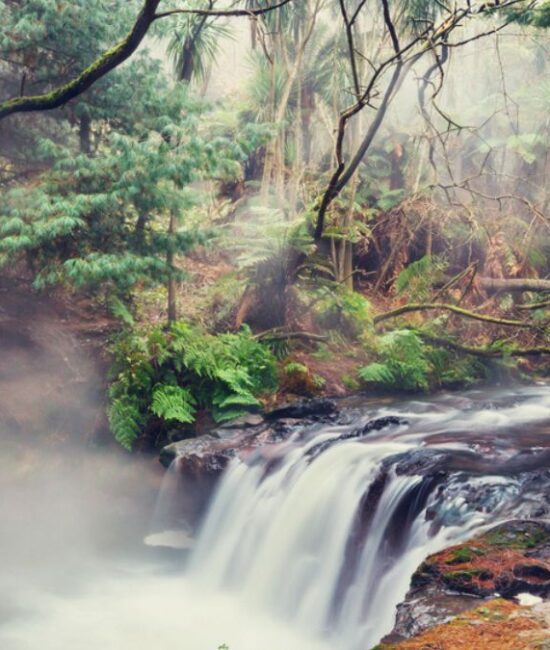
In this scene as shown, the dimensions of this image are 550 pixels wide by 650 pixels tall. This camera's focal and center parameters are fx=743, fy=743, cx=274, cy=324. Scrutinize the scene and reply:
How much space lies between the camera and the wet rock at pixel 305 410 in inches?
422

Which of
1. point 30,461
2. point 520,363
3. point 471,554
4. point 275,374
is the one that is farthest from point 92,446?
point 520,363

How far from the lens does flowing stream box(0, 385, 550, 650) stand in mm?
7066

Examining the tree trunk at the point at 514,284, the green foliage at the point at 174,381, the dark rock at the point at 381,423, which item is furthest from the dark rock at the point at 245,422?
the tree trunk at the point at 514,284

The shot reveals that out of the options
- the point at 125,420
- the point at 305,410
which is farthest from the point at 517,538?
the point at 125,420

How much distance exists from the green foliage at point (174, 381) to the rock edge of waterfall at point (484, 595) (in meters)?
5.26

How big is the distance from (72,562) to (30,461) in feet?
5.93

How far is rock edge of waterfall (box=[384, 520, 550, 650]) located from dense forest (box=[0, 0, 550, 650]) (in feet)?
0.11

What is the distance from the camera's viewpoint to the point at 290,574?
8023 millimetres

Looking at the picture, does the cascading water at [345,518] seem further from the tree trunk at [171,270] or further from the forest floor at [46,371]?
the tree trunk at [171,270]

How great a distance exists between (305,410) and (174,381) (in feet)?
6.45

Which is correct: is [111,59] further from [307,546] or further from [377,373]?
[377,373]

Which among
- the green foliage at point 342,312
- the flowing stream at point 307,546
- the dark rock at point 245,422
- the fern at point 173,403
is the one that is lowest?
the flowing stream at point 307,546

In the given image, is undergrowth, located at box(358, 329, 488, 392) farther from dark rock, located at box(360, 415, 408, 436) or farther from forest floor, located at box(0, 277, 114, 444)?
forest floor, located at box(0, 277, 114, 444)

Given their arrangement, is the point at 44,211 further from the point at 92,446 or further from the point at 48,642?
the point at 48,642
